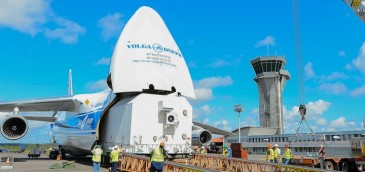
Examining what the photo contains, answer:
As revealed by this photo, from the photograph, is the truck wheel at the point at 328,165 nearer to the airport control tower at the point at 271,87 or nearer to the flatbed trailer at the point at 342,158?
the flatbed trailer at the point at 342,158

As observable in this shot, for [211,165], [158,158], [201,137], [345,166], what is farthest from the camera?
[201,137]

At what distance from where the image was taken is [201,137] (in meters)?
20.8

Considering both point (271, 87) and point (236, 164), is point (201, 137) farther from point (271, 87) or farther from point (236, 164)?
point (271, 87)

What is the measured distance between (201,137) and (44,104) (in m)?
10.3

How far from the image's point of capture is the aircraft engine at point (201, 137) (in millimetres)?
20500

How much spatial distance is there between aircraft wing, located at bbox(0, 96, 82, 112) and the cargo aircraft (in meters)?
0.46

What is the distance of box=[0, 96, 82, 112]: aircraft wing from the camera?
21.6 m

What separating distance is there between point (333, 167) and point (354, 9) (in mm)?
8912

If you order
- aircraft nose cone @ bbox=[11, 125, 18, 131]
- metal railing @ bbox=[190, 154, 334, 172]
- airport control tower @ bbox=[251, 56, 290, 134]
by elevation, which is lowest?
metal railing @ bbox=[190, 154, 334, 172]

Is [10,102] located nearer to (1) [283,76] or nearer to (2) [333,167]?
(2) [333,167]


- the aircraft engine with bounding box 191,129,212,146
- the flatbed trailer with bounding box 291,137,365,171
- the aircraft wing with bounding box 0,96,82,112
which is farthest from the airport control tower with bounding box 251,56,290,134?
the aircraft wing with bounding box 0,96,82,112

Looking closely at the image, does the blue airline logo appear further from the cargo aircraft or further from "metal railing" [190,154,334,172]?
"metal railing" [190,154,334,172]

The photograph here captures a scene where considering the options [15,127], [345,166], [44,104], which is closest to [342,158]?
[345,166]

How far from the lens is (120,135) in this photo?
17297 millimetres
